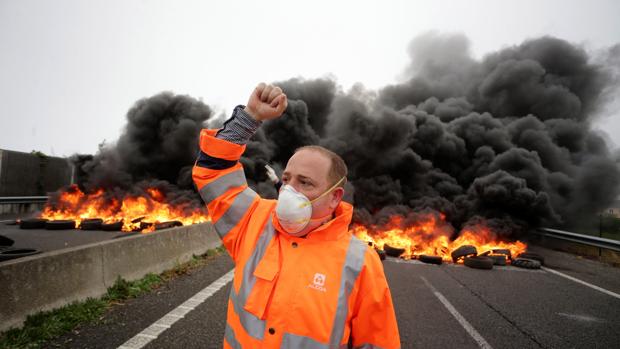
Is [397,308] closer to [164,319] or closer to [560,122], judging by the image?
[164,319]

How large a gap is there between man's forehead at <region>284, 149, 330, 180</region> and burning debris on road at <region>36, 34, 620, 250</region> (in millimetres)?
8636

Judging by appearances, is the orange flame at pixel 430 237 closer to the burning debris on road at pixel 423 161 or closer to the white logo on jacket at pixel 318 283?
the burning debris on road at pixel 423 161

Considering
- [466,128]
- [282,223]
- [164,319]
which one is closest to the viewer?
[282,223]

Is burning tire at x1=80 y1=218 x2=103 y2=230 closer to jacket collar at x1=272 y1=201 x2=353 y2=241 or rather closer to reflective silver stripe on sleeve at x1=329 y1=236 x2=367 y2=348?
jacket collar at x1=272 y1=201 x2=353 y2=241

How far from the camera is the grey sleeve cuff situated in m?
1.59

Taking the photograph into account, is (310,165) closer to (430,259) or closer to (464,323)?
(464,323)

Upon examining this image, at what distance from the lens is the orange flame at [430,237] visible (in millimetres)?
10445

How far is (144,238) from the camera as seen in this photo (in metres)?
5.35

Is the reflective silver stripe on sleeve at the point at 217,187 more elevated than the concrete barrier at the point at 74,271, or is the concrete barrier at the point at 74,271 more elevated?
the reflective silver stripe on sleeve at the point at 217,187

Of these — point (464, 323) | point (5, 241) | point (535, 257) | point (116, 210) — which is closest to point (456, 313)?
point (464, 323)

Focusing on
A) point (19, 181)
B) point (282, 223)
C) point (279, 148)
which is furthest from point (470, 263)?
point (19, 181)

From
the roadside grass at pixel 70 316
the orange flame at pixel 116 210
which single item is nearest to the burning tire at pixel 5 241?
the roadside grass at pixel 70 316

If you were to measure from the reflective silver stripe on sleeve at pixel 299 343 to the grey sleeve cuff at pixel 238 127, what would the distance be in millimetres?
877

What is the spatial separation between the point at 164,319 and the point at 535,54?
40721 mm
